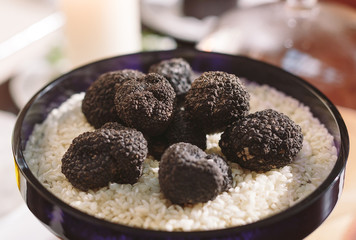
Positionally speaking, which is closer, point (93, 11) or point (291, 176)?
point (291, 176)

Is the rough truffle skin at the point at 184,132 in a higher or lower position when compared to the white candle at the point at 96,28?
higher

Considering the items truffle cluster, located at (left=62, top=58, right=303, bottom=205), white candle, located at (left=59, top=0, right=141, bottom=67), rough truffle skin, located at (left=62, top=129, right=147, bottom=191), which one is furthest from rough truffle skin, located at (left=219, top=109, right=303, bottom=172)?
white candle, located at (left=59, top=0, right=141, bottom=67)

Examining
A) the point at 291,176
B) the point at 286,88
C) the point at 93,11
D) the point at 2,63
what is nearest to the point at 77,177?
the point at 291,176

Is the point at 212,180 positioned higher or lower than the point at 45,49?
higher

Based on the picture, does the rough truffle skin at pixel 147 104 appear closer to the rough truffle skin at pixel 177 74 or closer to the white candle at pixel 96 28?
the rough truffle skin at pixel 177 74

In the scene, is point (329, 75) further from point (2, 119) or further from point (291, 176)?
point (2, 119)

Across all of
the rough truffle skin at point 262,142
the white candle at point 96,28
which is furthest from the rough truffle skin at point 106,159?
the white candle at point 96,28
